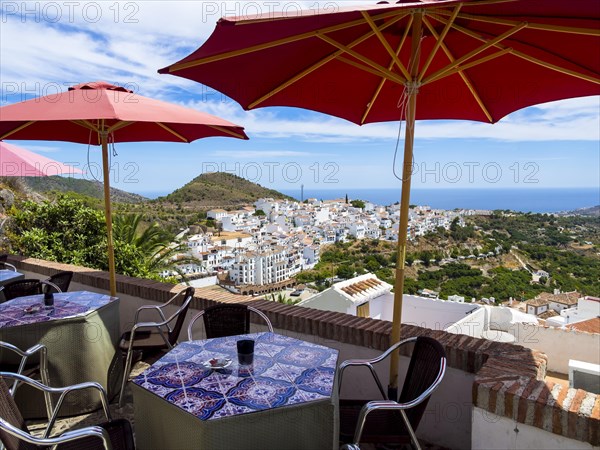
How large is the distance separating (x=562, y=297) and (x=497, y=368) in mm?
21753

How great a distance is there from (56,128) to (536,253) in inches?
923

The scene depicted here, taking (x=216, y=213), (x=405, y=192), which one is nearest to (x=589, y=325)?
(x=405, y=192)

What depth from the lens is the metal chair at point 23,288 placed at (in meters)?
4.33

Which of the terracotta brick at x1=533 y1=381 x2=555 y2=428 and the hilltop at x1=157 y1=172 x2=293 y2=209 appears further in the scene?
the hilltop at x1=157 y1=172 x2=293 y2=209

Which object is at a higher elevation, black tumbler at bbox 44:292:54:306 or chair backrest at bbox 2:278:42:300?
black tumbler at bbox 44:292:54:306

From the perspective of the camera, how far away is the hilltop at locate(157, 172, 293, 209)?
1695 inches

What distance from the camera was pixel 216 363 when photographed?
224cm

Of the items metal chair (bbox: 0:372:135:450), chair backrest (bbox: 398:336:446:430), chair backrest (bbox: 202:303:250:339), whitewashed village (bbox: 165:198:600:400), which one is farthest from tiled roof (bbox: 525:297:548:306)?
metal chair (bbox: 0:372:135:450)

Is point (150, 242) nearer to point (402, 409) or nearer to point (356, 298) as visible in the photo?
point (356, 298)

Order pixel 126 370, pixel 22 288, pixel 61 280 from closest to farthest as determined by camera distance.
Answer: pixel 126 370
pixel 22 288
pixel 61 280

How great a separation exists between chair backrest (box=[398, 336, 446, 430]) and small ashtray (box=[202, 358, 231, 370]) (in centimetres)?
96

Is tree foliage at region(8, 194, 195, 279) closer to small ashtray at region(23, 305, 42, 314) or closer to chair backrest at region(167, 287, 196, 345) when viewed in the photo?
small ashtray at region(23, 305, 42, 314)

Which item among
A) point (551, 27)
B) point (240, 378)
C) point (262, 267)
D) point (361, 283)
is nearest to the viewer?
point (551, 27)

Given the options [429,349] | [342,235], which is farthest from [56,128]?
[342,235]
